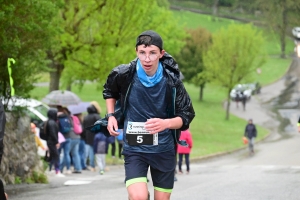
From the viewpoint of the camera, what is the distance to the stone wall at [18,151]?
14078 millimetres

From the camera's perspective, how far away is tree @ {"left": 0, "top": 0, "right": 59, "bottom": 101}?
1310cm

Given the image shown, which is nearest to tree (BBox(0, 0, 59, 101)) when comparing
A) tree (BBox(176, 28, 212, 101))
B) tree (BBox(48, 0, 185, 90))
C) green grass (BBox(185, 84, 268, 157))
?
tree (BBox(48, 0, 185, 90))

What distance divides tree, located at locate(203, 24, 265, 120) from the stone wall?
151 feet

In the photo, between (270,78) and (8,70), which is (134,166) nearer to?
(8,70)

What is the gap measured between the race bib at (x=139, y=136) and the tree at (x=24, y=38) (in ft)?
18.8

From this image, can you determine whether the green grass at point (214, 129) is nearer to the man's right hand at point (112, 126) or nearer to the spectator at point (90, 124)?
the spectator at point (90, 124)

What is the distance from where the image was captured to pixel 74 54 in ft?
85.8

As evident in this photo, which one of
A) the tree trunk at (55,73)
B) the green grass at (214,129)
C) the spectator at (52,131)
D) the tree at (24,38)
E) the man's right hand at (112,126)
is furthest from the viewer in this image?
the green grass at (214,129)

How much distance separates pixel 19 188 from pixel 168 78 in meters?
7.12

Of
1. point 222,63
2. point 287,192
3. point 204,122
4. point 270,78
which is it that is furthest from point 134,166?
point 270,78

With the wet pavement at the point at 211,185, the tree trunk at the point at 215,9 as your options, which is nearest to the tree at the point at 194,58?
the wet pavement at the point at 211,185

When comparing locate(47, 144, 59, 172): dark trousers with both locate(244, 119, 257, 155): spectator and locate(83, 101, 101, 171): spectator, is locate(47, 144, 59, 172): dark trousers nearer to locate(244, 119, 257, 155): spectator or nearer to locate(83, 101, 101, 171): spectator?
locate(83, 101, 101, 171): spectator

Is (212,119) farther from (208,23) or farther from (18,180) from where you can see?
(208,23)

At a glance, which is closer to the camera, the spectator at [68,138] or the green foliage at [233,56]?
the spectator at [68,138]
